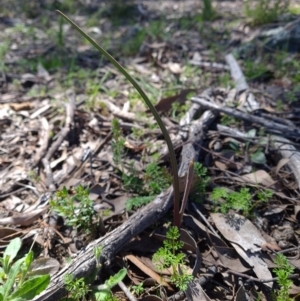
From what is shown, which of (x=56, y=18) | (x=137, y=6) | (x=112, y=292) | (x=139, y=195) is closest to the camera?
(x=112, y=292)

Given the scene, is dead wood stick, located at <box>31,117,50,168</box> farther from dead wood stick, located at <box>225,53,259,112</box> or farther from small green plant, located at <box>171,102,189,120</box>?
dead wood stick, located at <box>225,53,259,112</box>

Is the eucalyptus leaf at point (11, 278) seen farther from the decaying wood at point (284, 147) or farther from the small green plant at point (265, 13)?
the small green plant at point (265, 13)

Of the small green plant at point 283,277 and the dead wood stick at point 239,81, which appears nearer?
the small green plant at point 283,277

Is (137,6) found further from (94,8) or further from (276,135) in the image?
(276,135)

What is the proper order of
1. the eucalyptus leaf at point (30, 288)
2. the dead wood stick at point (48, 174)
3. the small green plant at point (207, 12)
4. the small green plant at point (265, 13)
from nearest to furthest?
1. the eucalyptus leaf at point (30, 288)
2. the dead wood stick at point (48, 174)
3. the small green plant at point (265, 13)
4. the small green plant at point (207, 12)

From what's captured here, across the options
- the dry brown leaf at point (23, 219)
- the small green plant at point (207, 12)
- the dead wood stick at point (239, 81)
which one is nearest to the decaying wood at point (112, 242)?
the dry brown leaf at point (23, 219)

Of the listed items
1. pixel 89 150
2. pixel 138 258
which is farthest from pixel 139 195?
pixel 89 150

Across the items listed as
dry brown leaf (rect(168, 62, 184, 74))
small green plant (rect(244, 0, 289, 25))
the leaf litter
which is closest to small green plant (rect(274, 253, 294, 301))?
the leaf litter
